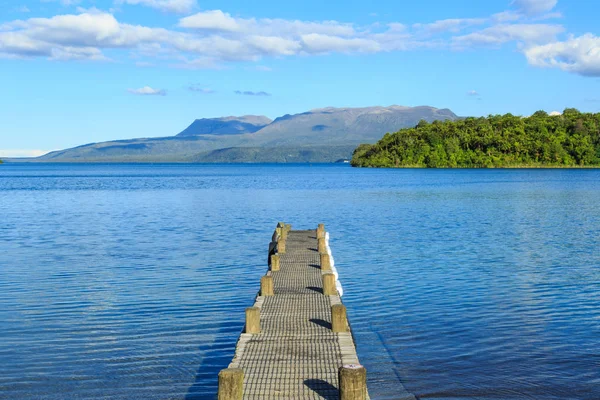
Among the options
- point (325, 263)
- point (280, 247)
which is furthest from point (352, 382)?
point (280, 247)

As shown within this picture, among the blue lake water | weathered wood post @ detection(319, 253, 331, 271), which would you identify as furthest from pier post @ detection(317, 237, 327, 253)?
weathered wood post @ detection(319, 253, 331, 271)

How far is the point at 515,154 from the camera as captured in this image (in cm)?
17362

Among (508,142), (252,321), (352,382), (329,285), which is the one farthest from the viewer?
(508,142)

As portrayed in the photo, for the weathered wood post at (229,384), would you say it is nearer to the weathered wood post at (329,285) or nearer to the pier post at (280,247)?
the weathered wood post at (329,285)

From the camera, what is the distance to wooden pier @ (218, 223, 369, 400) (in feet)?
36.0

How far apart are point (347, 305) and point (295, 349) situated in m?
7.98

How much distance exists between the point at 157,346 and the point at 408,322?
6844 millimetres

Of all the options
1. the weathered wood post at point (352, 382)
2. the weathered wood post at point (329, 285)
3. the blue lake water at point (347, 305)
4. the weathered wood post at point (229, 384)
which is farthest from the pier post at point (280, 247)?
the weathered wood post at point (352, 382)

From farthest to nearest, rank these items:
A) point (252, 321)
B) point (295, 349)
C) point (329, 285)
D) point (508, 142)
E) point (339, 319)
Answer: point (508, 142) → point (329, 285) → point (252, 321) → point (339, 319) → point (295, 349)

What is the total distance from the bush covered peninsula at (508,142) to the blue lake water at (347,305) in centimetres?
12915

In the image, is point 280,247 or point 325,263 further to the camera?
point 280,247

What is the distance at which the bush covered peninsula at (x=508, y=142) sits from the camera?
16825 centimetres

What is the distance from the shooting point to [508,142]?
171250mm

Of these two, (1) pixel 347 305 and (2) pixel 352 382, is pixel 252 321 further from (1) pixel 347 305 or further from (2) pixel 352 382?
(1) pixel 347 305
